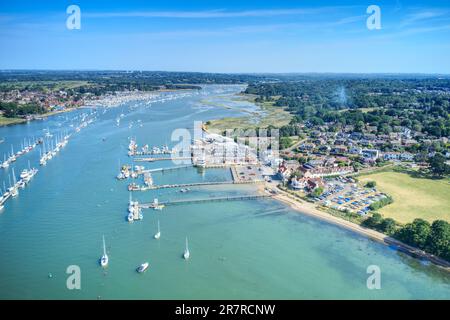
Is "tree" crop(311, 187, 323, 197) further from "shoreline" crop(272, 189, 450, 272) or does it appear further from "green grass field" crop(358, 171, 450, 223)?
"green grass field" crop(358, 171, 450, 223)

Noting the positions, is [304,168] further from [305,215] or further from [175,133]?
[175,133]

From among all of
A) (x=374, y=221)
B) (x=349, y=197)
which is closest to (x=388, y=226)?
(x=374, y=221)

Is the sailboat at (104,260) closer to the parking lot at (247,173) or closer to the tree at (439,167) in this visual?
the parking lot at (247,173)

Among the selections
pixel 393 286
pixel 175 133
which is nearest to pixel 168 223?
pixel 393 286

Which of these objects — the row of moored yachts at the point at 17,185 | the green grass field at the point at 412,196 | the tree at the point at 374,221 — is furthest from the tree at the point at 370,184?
the row of moored yachts at the point at 17,185

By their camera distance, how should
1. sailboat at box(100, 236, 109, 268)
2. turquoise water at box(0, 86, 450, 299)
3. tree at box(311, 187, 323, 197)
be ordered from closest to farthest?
turquoise water at box(0, 86, 450, 299)
sailboat at box(100, 236, 109, 268)
tree at box(311, 187, 323, 197)

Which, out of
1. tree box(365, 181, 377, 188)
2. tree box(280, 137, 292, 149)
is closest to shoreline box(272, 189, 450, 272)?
tree box(365, 181, 377, 188)

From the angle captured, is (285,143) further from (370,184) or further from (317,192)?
(317,192)
